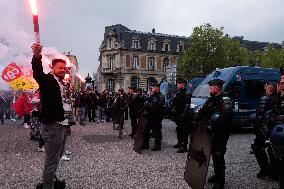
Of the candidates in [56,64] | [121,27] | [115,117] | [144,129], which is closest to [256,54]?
[121,27]

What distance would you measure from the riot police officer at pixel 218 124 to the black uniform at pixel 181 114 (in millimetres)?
3885

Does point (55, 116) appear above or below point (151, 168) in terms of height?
above

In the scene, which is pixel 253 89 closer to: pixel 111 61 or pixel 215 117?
pixel 215 117

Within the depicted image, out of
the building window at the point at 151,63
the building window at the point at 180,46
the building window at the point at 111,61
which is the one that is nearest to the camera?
the building window at the point at 151,63

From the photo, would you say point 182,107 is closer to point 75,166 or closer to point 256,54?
point 75,166

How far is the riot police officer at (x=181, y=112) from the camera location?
1012 cm

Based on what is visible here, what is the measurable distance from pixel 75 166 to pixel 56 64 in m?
3.22

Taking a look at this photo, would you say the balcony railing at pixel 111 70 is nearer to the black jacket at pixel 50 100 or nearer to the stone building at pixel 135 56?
the stone building at pixel 135 56

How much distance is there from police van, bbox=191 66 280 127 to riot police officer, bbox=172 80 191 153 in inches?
84.8

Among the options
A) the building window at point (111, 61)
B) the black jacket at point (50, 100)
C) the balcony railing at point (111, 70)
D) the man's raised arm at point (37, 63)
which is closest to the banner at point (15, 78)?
the black jacket at point (50, 100)

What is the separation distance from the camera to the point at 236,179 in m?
6.50

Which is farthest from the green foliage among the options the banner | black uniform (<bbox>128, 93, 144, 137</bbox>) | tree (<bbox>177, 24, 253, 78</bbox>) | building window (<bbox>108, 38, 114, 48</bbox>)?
black uniform (<bbox>128, 93, 144, 137</bbox>)

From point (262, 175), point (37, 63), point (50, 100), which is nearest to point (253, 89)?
point (262, 175)

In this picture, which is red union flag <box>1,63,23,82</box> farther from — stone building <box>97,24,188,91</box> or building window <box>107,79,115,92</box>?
building window <box>107,79,115,92</box>
